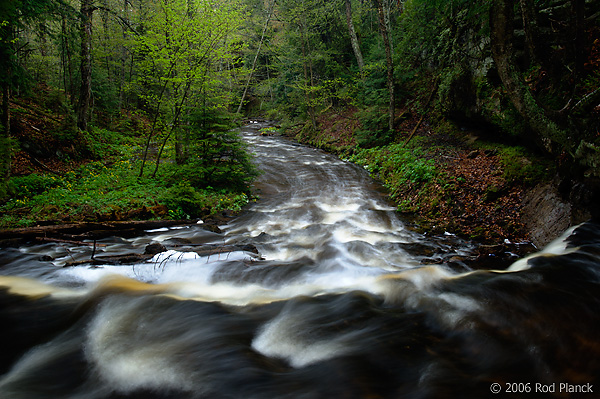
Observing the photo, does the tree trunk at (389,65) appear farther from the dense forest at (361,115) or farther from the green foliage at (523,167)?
the green foliage at (523,167)

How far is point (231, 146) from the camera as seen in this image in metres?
9.93

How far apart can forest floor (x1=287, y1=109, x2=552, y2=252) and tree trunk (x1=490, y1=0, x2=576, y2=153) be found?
1.28m

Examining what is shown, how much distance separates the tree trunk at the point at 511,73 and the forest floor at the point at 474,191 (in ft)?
4.21

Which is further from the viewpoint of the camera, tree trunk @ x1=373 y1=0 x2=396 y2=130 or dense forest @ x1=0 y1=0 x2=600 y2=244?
tree trunk @ x1=373 y1=0 x2=396 y2=130

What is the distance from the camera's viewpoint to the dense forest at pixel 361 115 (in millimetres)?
5613

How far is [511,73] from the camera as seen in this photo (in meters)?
5.61

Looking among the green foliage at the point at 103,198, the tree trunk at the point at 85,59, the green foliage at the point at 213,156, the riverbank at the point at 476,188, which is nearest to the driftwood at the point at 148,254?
the green foliage at the point at 103,198

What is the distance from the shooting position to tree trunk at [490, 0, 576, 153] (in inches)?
213

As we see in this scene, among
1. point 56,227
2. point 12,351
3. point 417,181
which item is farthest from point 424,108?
point 12,351

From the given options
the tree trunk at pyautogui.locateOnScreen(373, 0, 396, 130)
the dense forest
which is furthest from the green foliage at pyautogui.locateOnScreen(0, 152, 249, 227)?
the tree trunk at pyautogui.locateOnScreen(373, 0, 396, 130)

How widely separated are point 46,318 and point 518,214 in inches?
329

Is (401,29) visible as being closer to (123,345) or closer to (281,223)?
(281,223)

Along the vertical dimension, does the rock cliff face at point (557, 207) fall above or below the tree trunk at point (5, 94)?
below

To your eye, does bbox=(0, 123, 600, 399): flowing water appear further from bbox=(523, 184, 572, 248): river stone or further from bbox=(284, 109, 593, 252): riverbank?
bbox=(284, 109, 593, 252): riverbank
